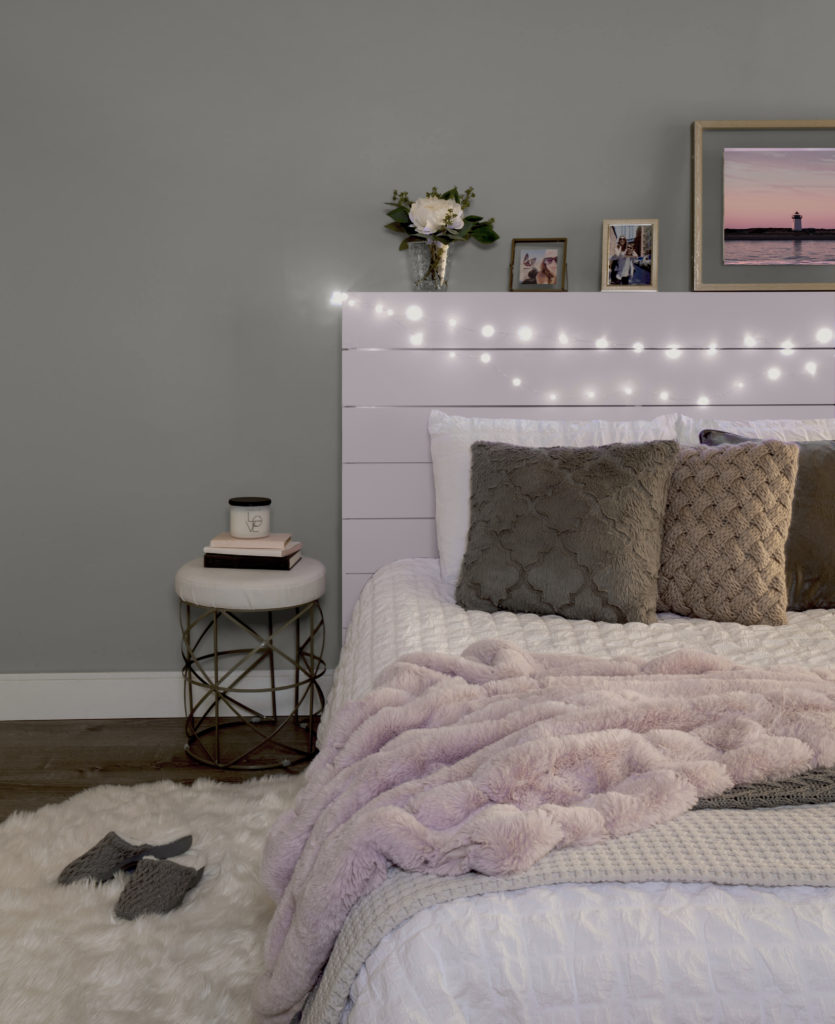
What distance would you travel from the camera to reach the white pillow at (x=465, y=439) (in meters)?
2.23

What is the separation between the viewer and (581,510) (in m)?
1.96

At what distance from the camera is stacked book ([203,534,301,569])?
2.53 meters

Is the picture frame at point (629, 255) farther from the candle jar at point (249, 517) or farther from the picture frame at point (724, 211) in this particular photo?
the candle jar at point (249, 517)

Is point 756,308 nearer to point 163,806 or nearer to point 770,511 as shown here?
point 770,511

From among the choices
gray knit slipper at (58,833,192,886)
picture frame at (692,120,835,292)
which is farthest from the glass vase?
gray knit slipper at (58,833,192,886)

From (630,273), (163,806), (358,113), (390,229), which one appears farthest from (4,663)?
(630,273)

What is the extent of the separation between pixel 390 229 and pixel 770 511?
4.82ft

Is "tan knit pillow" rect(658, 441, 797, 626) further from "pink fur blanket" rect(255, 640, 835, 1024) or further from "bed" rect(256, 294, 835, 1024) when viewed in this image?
"pink fur blanket" rect(255, 640, 835, 1024)

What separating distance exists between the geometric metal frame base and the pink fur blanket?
1.30m

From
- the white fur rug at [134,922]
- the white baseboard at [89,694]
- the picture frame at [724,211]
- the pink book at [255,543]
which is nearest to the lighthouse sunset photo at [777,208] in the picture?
the picture frame at [724,211]

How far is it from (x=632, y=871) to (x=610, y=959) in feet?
0.30

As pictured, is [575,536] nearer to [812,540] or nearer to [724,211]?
[812,540]

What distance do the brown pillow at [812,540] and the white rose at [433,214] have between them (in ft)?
3.93

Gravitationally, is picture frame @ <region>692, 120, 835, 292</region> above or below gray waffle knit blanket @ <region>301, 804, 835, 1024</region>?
above
